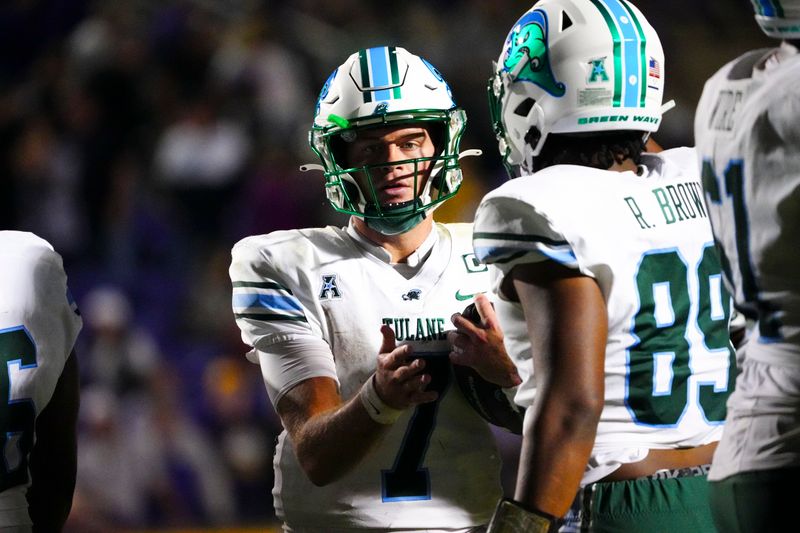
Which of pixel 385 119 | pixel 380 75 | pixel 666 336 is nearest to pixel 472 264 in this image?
pixel 385 119

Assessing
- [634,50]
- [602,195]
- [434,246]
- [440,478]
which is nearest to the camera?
[602,195]

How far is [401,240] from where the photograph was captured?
8.64 feet

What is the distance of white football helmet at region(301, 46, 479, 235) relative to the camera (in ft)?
8.55

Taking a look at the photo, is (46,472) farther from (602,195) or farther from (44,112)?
(44,112)

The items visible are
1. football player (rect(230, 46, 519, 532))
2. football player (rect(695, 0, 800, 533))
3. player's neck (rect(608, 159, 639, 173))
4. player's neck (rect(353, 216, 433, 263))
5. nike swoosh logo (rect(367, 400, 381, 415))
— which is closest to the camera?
football player (rect(695, 0, 800, 533))

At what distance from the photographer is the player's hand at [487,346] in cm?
218

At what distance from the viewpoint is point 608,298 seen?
179 cm

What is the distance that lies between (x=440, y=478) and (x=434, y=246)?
52 centimetres

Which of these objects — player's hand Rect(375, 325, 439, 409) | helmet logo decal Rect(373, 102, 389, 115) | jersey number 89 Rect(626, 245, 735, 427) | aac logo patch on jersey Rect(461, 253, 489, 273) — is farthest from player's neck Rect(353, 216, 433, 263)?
jersey number 89 Rect(626, 245, 735, 427)

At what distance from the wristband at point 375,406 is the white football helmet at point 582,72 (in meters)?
0.52

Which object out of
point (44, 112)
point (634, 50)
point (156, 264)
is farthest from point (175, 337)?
point (634, 50)

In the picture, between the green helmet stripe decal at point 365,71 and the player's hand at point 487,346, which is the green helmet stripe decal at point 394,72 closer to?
the green helmet stripe decal at point 365,71

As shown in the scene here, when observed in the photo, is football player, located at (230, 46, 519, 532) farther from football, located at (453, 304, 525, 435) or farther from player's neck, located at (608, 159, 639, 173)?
player's neck, located at (608, 159, 639, 173)

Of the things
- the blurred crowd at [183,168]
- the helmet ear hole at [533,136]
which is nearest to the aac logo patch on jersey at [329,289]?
the helmet ear hole at [533,136]
